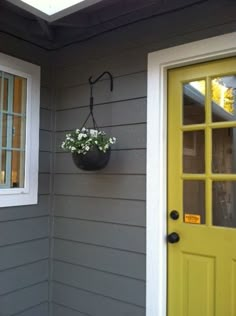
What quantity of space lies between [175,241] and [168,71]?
1.11m

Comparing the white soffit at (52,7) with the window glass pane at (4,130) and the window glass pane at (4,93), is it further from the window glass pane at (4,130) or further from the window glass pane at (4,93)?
the window glass pane at (4,130)

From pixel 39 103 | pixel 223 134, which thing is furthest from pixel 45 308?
pixel 223 134

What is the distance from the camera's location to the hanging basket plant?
210 centimetres

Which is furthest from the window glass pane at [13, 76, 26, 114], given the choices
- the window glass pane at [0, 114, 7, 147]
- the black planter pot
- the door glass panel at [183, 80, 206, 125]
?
the door glass panel at [183, 80, 206, 125]

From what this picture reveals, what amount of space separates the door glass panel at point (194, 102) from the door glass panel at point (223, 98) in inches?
2.7

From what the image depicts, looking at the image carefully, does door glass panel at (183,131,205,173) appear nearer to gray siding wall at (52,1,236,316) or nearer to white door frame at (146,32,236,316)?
white door frame at (146,32,236,316)

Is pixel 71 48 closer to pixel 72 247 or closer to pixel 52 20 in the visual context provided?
pixel 52 20

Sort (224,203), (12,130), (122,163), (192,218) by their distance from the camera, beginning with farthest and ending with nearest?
(12,130), (122,163), (192,218), (224,203)

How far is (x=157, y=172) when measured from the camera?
6.95 ft

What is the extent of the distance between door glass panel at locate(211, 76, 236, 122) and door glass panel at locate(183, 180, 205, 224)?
1.39 feet

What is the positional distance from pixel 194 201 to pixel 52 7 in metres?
1.54

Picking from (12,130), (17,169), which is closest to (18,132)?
(12,130)

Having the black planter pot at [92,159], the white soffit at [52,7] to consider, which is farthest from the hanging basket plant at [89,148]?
the white soffit at [52,7]

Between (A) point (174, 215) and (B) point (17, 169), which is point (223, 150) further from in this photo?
(B) point (17, 169)
